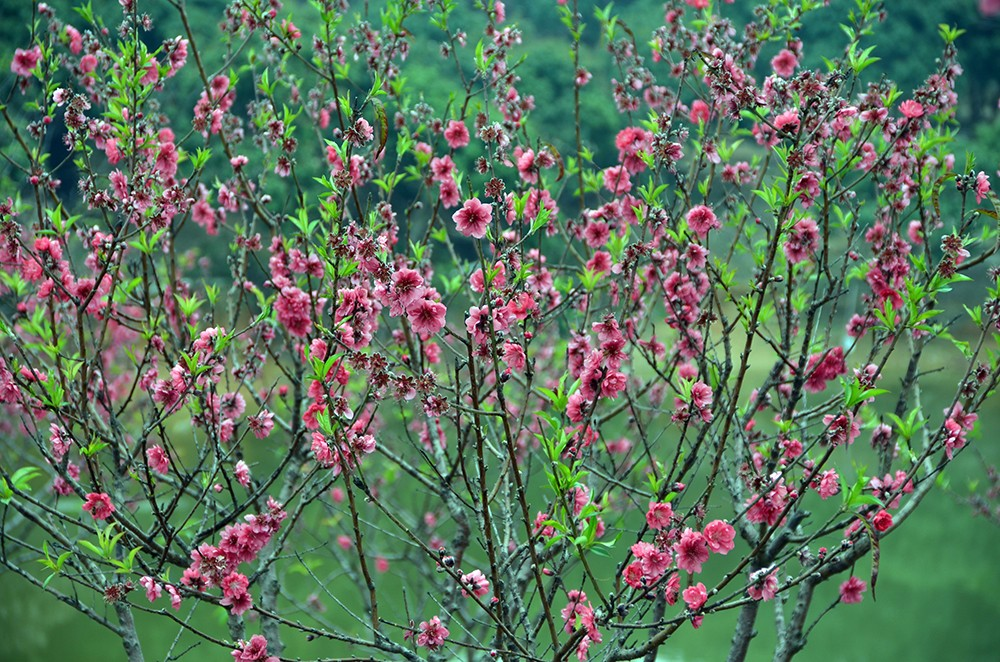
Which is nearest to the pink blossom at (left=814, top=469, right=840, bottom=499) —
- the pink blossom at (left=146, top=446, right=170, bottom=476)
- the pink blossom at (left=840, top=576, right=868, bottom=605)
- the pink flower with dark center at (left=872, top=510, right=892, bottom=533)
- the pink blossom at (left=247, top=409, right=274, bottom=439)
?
the pink flower with dark center at (left=872, top=510, right=892, bottom=533)

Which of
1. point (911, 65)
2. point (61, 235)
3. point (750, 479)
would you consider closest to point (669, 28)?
point (750, 479)

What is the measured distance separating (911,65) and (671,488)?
20.5 m

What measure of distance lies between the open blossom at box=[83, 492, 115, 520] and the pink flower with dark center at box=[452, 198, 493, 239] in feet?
3.68

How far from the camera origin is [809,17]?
20.7m

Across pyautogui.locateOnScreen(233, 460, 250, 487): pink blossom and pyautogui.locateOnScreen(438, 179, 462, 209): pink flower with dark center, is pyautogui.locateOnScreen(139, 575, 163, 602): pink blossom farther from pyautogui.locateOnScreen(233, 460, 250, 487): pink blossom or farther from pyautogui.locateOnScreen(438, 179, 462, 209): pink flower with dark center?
pyautogui.locateOnScreen(438, 179, 462, 209): pink flower with dark center

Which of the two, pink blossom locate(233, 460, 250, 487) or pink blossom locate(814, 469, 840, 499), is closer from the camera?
pink blossom locate(814, 469, 840, 499)

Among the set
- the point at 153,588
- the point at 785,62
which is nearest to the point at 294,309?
the point at 153,588

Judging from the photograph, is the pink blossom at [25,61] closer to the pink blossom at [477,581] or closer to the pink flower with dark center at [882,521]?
the pink blossom at [477,581]

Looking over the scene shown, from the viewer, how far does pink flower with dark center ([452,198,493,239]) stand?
2008mm

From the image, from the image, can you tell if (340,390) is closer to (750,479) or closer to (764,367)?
(750,479)

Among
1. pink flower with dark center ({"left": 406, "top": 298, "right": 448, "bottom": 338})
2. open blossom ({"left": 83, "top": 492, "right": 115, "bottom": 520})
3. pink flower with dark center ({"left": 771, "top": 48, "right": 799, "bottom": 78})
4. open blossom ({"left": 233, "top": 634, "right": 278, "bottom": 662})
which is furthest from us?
pink flower with dark center ({"left": 771, "top": 48, "right": 799, "bottom": 78})

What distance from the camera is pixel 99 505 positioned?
225 cm

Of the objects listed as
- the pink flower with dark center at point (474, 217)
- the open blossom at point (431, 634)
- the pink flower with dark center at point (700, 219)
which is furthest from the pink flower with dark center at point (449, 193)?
the open blossom at point (431, 634)

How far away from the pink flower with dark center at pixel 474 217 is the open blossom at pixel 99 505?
1.12m
